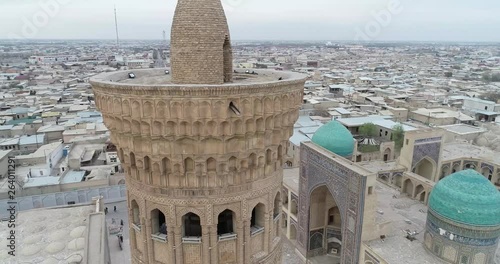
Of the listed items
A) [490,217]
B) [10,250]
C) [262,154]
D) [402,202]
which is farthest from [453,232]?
[10,250]

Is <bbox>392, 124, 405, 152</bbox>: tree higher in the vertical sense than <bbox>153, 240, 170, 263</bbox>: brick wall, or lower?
lower

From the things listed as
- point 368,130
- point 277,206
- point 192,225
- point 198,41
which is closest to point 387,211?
point 277,206

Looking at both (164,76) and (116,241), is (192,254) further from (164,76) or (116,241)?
(116,241)

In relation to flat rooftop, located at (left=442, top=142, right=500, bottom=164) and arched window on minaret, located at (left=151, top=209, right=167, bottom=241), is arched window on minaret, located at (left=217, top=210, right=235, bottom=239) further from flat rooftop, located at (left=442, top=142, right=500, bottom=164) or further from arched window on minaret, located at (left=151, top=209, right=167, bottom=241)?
flat rooftop, located at (left=442, top=142, right=500, bottom=164)

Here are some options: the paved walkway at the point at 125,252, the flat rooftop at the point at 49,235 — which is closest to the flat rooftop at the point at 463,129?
the paved walkway at the point at 125,252

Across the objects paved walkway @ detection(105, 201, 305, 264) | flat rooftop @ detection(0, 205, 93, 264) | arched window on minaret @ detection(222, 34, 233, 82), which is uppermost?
arched window on minaret @ detection(222, 34, 233, 82)

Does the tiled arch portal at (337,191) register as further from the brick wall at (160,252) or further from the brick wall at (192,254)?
the brick wall at (160,252)

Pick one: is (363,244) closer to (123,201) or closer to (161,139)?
(161,139)

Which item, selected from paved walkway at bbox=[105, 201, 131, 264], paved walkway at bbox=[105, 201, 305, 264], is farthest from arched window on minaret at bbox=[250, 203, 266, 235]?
paved walkway at bbox=[105, 201, 131, 264]
